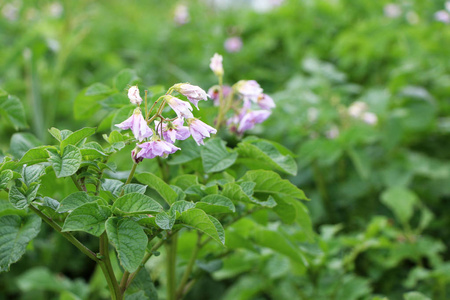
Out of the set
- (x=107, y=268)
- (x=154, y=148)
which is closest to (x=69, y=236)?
(x=107, y=268)

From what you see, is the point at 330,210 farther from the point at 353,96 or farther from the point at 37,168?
the point at 37,168

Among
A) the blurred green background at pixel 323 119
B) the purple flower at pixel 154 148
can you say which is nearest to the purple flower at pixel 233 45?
the blurred green background at pixel 323 119

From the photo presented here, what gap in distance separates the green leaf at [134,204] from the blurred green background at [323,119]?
1.25 feet

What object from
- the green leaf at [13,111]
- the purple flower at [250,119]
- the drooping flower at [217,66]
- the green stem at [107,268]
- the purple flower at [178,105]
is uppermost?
the purple flower at [178,105]

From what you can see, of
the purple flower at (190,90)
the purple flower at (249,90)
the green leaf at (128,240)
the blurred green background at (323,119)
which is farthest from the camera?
the blurred green background at (323,119)

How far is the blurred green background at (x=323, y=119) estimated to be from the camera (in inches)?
57.3

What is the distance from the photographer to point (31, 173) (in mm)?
759

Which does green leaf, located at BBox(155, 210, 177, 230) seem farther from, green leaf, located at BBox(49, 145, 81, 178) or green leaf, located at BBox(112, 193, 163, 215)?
green leaf, located at BBox(49, 145, 81, 178)

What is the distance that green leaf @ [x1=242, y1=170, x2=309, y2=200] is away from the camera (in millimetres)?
837

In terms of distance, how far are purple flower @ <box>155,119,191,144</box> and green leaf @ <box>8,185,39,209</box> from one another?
0.21 m

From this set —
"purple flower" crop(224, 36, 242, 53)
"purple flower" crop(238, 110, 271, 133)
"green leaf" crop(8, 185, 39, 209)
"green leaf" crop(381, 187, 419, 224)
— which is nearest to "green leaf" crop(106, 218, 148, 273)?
"green leaf" crop(8, 185, 39, 209)

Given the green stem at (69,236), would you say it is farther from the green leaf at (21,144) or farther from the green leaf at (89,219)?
the green leaf at (21,144)

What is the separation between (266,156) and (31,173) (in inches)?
16.0

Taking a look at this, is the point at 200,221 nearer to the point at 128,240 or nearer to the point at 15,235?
the point at 128,240
